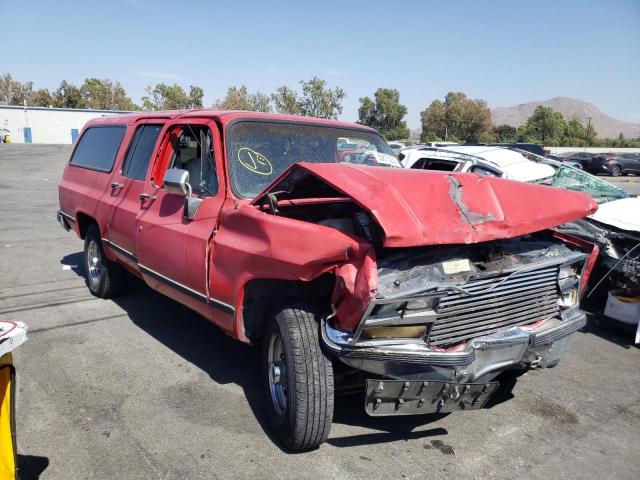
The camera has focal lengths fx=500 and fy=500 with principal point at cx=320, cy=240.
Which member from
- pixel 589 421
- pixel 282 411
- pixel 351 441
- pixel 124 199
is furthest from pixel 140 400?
pixel 589 421

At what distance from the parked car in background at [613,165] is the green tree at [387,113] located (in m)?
29.0

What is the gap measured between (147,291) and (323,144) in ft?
10.0

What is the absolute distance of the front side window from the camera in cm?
369

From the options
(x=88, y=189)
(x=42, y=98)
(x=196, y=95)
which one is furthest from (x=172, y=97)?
Answer: (x=88, y=189)

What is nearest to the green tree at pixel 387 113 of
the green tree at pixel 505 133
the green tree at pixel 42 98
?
the green tree at pixel 505 133

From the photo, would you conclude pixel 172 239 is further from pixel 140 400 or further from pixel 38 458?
pixel 38 458

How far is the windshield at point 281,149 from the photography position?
3600 millimetres

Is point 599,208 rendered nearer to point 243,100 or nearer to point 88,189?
point 88,189

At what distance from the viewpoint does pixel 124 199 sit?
470 centimetres

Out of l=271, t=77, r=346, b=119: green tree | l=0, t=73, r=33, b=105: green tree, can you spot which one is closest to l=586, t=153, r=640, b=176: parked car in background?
l=271, t=77, r=346, b=119: green tree

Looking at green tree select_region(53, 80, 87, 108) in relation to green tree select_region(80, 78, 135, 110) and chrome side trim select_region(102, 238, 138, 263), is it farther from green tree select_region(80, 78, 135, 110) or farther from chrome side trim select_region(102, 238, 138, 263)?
chrome side trim select_region(102, 238, 138, 263)

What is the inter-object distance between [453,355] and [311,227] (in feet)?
3.20

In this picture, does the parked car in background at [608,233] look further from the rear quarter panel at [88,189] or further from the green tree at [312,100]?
the green tree at [312,100]

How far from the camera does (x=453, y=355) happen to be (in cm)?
251
